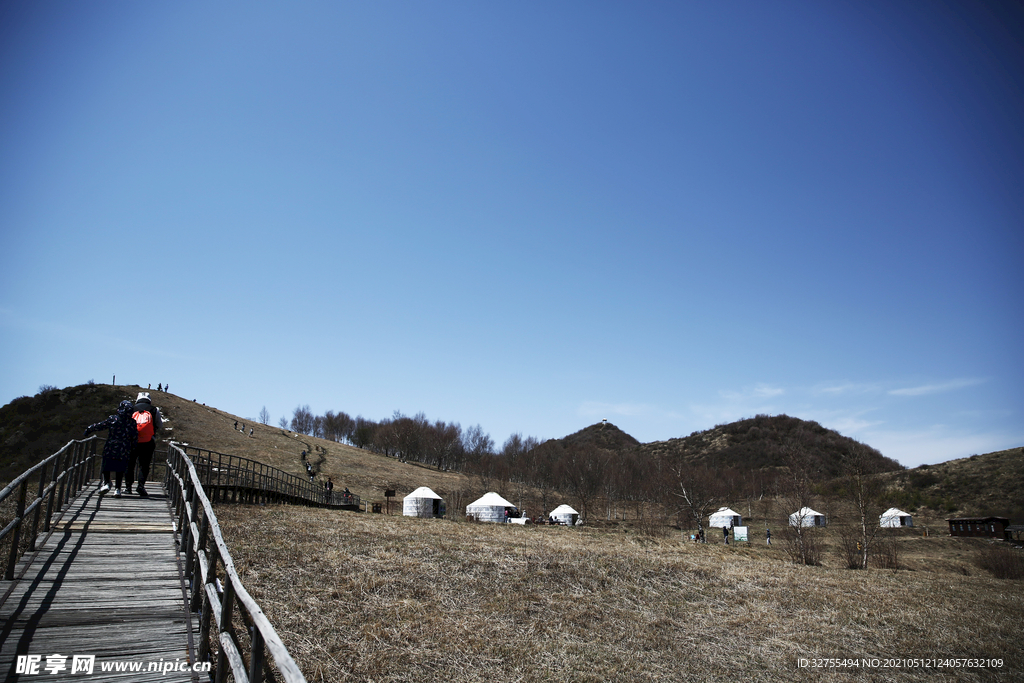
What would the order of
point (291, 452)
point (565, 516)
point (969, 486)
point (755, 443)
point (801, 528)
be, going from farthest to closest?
point (755, 443) → point (291, 452) → point (969, 486) → point (565, 516) → point (801, 528)

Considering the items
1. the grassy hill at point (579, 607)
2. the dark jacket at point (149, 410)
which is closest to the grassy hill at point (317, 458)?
the grassy hill at point (579, 607)

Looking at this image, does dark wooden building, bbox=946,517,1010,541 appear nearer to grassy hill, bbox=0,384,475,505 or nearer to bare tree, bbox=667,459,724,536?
bare tree, bbox=667,459,724,536

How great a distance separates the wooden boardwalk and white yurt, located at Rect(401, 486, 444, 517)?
120 ft

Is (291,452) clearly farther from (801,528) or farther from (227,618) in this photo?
(227,618)

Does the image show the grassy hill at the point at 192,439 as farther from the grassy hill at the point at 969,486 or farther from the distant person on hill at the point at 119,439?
the grassy hill at the point at 969,486

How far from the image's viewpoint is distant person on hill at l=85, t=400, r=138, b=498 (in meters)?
11.6

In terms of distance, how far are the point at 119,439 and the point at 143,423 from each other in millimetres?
592

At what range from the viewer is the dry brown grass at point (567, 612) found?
9.56 m

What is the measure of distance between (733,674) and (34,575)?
35.8ft

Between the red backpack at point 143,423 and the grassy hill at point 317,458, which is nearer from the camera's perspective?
the red backpack at point 143,423

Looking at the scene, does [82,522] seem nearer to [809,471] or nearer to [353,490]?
[809,471]

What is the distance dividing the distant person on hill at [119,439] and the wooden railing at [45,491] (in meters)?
0.62

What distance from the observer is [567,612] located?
12.7m

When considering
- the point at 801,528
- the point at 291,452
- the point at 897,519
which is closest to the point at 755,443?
the point at 897,519
